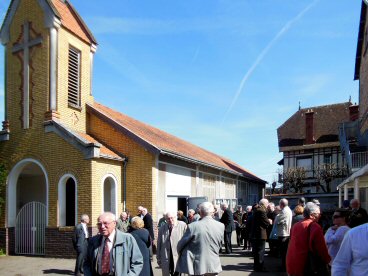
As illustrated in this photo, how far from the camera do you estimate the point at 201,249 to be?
654 cm

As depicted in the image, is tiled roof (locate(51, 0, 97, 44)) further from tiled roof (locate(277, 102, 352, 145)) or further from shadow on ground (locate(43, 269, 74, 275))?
tiled roof (locate(277, 102, 352, 145))

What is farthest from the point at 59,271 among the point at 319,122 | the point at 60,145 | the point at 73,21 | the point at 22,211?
the point at 319,122

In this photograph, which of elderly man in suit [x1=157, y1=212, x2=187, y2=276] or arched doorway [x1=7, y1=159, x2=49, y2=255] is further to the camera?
arched doorway [x1=7, y1=159, x2=49, y2=255]

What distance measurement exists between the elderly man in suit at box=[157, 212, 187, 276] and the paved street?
10.2ft

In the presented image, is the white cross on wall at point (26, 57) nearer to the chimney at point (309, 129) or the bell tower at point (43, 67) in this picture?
the bell tower at point (43, 67)

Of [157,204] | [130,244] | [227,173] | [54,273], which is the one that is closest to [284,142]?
[227,173]

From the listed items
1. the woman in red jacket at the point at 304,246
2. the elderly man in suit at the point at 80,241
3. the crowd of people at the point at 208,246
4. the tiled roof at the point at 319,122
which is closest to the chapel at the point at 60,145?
the elderly man in suit at the point at 80,241

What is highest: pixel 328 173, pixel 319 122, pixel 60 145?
pixel 319 122

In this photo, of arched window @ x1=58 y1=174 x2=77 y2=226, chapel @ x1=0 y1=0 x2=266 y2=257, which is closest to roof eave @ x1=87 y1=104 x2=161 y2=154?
chapel @ x1=0 y1=0 x2=266 y2=257

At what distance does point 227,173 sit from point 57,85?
548 inches

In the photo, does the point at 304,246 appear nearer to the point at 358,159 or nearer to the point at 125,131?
the point at 125,131

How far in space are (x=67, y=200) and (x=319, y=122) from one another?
3340 centimetres

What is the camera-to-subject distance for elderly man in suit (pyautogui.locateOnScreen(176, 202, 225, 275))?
652cm

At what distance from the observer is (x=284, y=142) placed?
4288 centimetres
